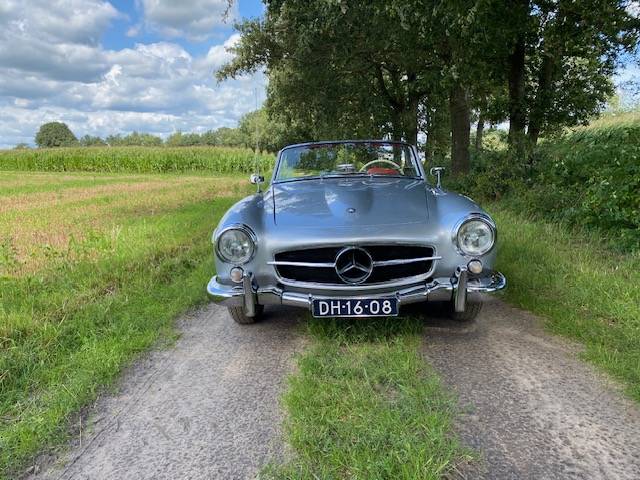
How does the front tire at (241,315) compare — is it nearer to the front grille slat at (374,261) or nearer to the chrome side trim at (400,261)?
the front grille slat at (374,261)

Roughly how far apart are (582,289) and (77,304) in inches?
167

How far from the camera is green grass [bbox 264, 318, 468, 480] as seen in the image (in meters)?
1.98

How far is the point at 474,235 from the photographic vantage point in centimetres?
323

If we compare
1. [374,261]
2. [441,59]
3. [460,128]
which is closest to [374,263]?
[374,261]

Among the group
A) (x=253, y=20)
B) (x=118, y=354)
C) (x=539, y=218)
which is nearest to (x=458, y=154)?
(x=539, y=218)

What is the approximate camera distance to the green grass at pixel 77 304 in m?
2.61

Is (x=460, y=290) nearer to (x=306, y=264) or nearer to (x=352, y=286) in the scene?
(x=352, y=286)

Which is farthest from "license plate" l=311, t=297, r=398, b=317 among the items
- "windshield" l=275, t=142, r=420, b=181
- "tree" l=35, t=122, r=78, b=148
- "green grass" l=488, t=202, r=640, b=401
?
"tree" l=35, t=122, r=78, b=148

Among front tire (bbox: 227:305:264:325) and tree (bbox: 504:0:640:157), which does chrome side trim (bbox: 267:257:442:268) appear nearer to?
front tire (bbox: 227:305:264:325)

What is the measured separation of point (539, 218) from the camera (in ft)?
23.2

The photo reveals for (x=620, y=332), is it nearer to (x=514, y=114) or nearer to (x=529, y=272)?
(x=529, y=272)

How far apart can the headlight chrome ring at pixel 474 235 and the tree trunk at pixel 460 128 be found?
8930 millimetres

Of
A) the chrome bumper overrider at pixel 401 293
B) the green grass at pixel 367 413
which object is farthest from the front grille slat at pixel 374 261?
the green grass at pixel 367 413

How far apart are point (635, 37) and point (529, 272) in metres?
7.80
